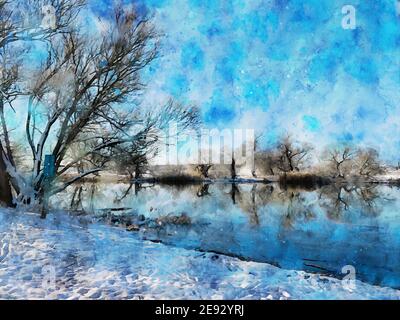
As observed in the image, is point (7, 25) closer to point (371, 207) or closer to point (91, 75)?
point (91, 75)

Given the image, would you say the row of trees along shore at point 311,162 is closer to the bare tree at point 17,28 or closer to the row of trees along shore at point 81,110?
the row of trees along shore at point 81,110

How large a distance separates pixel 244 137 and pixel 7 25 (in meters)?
3.59

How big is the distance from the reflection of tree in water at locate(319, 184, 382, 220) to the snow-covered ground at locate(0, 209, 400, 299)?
4.22ft

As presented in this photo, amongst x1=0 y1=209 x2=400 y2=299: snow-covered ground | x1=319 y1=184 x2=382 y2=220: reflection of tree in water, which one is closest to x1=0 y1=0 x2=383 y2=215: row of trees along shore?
x1=319 y1=184 x2=382 y2=220: reflection of tree in water

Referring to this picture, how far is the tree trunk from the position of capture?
17.0 ft

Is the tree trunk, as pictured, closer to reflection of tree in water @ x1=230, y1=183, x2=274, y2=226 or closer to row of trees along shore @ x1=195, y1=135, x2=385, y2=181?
row of trees along shore @ x1=195, y1=135, x2=385, y2=181

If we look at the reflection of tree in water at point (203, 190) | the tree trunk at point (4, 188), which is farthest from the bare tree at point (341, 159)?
the tree trunk at point (4, 188)

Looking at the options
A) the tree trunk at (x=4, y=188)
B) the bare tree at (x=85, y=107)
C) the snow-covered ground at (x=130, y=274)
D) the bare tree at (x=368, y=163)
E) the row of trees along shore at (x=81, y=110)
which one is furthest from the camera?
the tree trunk at (x=4, y=188)

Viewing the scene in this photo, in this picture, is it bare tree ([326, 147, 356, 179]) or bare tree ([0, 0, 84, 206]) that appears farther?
bare tree ([0, 0, 84, 206])

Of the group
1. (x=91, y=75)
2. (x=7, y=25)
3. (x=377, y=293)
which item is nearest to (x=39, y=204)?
(x=91, y=75)

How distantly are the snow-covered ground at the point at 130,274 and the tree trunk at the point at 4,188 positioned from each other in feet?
3.01

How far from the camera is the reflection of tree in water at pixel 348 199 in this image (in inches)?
179

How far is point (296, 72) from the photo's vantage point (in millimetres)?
4266

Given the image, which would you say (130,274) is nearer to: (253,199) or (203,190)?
(203,190)
